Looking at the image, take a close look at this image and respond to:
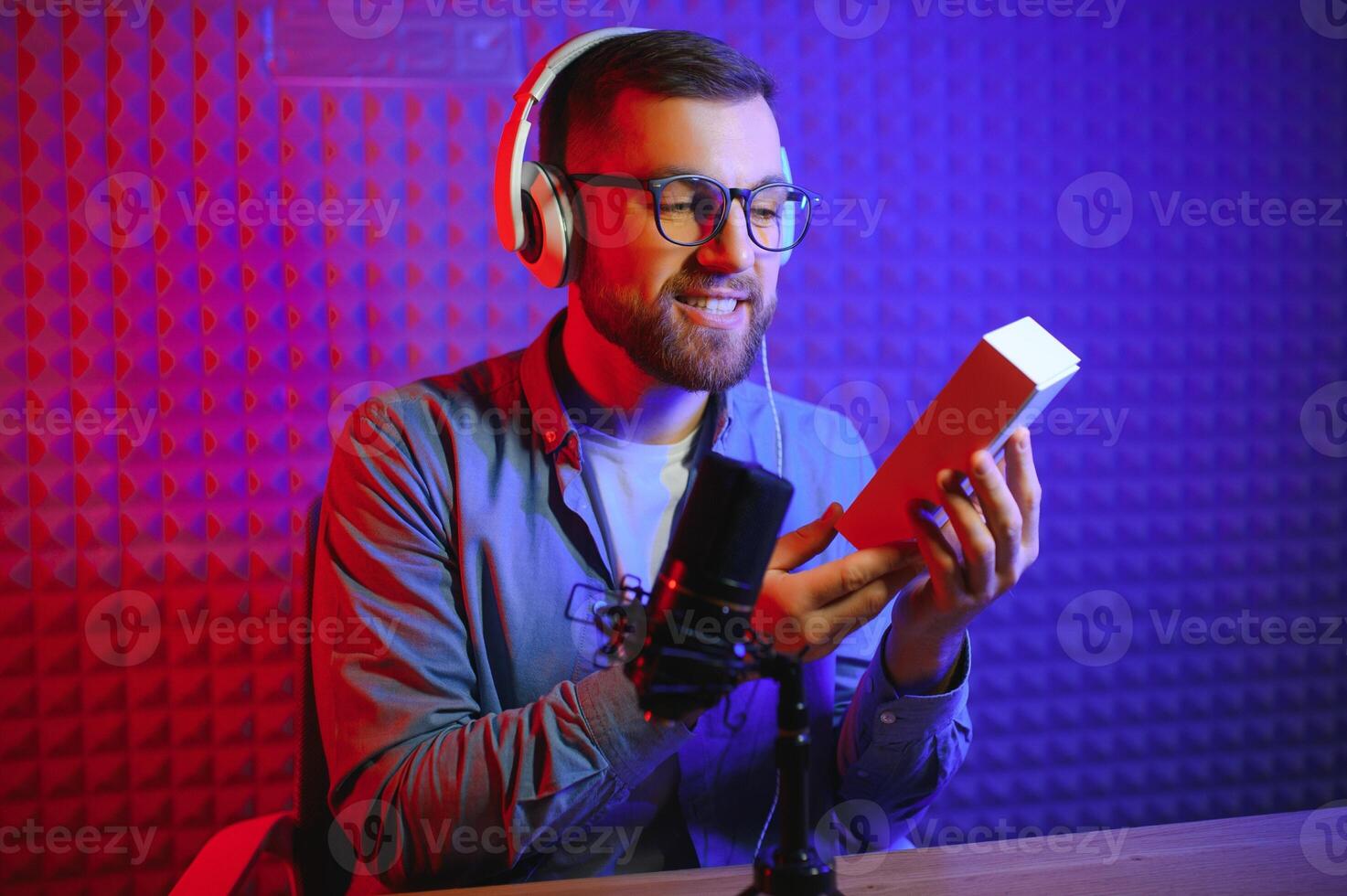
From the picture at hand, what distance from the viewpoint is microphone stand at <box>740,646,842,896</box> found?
757mm

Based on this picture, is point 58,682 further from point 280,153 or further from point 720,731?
point 720,731

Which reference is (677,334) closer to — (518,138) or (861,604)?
(518,138)

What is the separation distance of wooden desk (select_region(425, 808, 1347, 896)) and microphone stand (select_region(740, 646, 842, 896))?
0.26 metres

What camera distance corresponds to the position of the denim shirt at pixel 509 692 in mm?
1157

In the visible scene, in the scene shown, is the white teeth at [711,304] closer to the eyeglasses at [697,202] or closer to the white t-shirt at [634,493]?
the eyeglasses at [697,202]

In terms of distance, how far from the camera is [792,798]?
2.52 ft

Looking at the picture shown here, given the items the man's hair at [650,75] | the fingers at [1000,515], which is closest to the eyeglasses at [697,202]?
the man's hair at [650,75]

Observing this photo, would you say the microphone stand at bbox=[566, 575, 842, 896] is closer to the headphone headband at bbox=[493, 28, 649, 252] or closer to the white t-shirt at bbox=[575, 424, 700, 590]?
the white t-shirt at bbox=[575, 424, 700, 590]

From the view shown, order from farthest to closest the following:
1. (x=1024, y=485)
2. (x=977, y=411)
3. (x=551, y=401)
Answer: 1. (x=551, y=401)
2. (x=1024, y=485)
3. (x=977, y=411)

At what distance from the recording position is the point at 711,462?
2.59 feet

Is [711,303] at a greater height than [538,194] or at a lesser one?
lesser

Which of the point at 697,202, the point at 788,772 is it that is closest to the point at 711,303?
the point at 697,202

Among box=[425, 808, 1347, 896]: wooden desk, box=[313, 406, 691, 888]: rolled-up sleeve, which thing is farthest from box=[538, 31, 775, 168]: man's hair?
box=[425, 808, 1347, 896]: wooden desk

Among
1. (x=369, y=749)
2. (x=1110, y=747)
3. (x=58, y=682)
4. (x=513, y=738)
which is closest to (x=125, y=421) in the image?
(x=58, y=682)
